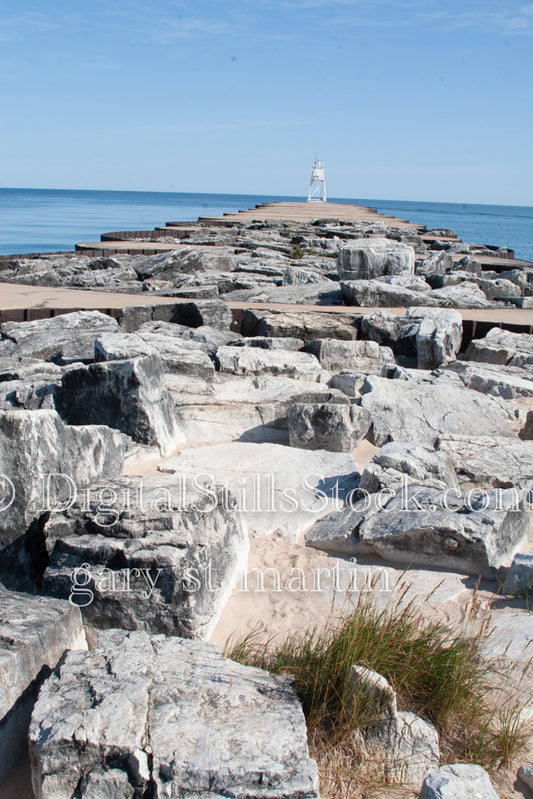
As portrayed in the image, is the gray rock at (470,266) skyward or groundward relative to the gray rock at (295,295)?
skyward

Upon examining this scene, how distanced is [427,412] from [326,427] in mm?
960

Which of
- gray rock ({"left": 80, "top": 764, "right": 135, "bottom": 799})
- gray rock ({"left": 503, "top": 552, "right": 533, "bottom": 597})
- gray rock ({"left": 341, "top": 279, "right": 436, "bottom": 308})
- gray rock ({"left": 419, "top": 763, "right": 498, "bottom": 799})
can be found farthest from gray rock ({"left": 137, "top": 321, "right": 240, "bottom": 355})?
gray rock ({"left": 419, "top": 763, "right": 498, "bottom": 799})

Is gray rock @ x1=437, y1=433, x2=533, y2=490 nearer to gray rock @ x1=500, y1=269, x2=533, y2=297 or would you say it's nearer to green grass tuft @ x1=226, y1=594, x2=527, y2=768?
green grass tuft @ x1=226, y1=594, x2=527, y2=768

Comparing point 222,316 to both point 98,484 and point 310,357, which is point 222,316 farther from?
point 98,484

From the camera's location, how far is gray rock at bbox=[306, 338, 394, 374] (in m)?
7.13

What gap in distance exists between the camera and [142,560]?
2.73 m

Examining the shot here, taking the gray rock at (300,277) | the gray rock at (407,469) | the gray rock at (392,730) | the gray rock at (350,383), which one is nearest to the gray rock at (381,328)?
the gray rock at (350,383)

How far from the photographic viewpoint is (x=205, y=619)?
2.78 meters

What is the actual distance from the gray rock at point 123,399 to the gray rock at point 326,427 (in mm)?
867

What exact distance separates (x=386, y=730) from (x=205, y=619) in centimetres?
85

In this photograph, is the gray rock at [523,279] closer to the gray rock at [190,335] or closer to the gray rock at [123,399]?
the gray rock at [190,335]

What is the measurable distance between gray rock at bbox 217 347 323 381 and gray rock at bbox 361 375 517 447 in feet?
2.42

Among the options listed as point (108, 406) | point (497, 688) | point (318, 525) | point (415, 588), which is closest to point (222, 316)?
point (108, 406)

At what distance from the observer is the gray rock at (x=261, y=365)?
620cm
